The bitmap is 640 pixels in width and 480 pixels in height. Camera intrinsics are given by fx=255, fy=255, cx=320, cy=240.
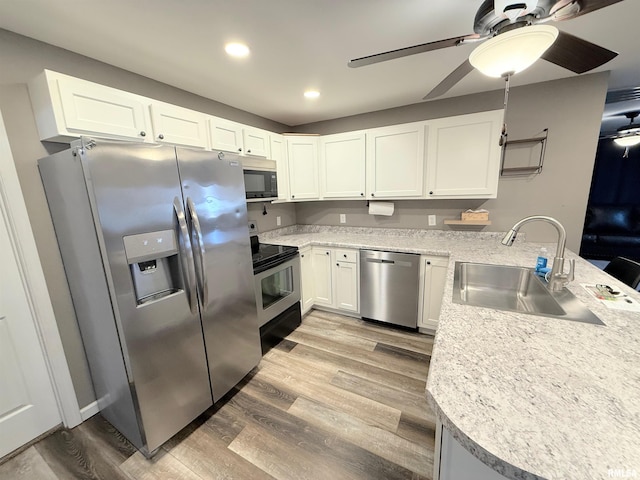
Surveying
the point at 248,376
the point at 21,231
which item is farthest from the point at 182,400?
the point at 21,231

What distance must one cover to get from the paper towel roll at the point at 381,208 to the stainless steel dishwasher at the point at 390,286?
68 centimetres

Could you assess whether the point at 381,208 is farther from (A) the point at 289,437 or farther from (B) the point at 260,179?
(A) the point at 289,437

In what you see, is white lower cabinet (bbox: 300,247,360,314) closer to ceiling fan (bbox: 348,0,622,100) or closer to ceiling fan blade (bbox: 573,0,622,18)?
ceiling fan (bbox: 348,0,622,100)

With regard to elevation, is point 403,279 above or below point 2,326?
below

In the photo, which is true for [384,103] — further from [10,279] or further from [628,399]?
[10,279]

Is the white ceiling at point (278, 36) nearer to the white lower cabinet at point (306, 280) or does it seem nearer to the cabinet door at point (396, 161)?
the cabinet door at point (396, 161)

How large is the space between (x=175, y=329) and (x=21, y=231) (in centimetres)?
106

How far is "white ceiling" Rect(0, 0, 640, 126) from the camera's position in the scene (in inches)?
50.9

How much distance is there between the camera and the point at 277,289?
260cm

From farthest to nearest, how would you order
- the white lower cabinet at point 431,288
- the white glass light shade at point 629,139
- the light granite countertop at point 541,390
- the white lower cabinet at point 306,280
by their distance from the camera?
the white glass light shade at point 629,139, the white lower cabinet at point 306,280, the white lower cabinet at point 431,288, the light granite countertop at point 541,390

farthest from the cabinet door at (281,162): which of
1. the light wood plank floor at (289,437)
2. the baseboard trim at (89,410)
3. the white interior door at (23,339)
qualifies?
the baseboard trim at (89,410)

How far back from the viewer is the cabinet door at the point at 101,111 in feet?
4.53

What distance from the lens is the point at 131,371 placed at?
1364 millimetres

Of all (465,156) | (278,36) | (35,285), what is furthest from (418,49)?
(35,285)
